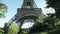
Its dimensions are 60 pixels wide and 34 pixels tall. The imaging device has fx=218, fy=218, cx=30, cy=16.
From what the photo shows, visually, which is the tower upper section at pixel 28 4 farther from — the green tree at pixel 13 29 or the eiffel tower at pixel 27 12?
the green tree at pixel 13 29

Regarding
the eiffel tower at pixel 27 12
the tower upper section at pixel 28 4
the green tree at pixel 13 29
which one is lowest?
the green tree at pixel 13 29

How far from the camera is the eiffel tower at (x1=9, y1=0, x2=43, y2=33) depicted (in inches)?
1758

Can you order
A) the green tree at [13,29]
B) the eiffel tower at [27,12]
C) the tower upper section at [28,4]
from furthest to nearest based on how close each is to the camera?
the green tree at [13,29] < the tower upper section at [28,4] < the eiffel tower at [27,12]

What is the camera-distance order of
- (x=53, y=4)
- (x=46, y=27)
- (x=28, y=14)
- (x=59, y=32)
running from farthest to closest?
(x=28, y=14)
(x=46, y=27)
(x=53, y=4)
(x=59, y=32)

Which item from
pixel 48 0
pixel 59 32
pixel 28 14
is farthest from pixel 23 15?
pixel 59 32

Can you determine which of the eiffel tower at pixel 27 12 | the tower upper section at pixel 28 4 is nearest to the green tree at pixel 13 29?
the eiffel tower at pixel 27 12

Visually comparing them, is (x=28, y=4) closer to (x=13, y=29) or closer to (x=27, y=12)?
(x=27, y=12)

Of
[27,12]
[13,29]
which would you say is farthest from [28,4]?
[13,29]

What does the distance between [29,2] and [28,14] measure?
3648 millimetres

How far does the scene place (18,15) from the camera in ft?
148

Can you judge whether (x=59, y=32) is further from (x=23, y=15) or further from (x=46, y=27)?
(x=23, y=15)

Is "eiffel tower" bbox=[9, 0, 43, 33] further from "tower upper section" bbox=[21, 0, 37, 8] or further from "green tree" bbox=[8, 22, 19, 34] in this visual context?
"green tree" bbox=[8, 22, 19, 34]

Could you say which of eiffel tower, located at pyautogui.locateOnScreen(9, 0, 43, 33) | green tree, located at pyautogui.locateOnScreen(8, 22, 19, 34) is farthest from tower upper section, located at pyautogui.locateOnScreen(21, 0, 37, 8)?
green tree, located at pyautogui.locateOnScreen(8, 22, 19, 34)

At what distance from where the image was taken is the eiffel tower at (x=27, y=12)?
1758 inches
